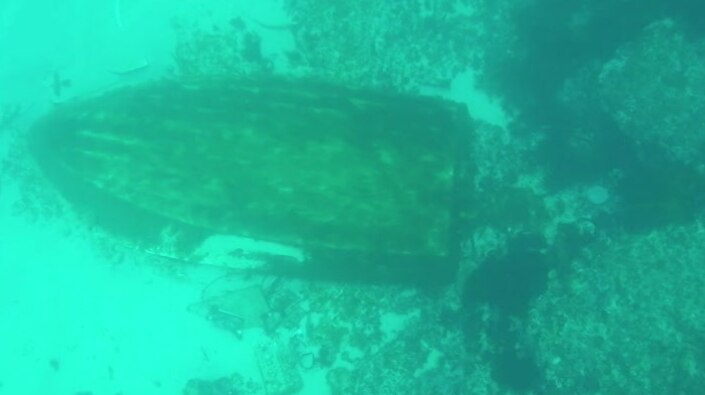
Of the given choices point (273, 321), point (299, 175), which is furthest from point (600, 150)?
point (273, 321)

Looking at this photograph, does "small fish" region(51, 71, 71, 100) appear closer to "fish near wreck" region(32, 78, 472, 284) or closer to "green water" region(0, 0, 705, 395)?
"green water" region(0, 0, 705, 395)

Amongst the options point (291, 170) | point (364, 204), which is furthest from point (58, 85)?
point (364, 204)

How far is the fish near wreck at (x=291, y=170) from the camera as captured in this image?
7.65 metres

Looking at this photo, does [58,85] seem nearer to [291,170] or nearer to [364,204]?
[291,170]

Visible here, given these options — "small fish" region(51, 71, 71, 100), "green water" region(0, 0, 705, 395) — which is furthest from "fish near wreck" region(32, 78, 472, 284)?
"small fish" region(51, 71, 71, 100)

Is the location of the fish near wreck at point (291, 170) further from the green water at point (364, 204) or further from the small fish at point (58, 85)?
the small fish at point (58, 85)

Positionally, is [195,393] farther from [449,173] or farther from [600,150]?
[600,150]

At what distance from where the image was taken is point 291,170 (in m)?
7.71

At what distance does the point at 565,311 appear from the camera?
7.92m

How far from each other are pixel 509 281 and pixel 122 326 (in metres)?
5.73

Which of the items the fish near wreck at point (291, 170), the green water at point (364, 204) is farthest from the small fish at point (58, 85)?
the fish near wreck at point (291, 170)

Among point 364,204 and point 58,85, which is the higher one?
point 58,85

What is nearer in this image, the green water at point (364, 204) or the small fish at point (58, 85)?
the green water at point (364, 204)

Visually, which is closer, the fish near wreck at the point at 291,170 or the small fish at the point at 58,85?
the fish near wreck at the point at 291,170
